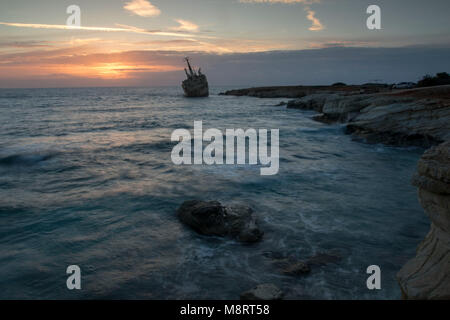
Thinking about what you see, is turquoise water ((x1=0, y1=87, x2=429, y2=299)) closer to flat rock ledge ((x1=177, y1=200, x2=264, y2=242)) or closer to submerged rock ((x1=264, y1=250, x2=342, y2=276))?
submerged rock ((x1=264, y1=250, x2=342, y2=276))

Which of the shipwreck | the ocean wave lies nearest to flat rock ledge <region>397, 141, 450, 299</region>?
the ocean wave

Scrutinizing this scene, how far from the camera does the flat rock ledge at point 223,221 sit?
7.14 metres

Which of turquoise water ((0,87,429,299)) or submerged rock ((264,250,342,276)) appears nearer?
turquoise water ((0,87,429,299))

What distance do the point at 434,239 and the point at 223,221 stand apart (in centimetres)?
449

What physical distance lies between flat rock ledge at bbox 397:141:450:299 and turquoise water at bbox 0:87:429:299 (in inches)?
42.2

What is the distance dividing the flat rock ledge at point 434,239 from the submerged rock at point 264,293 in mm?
1931

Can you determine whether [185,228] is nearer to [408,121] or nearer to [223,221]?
[223,221]

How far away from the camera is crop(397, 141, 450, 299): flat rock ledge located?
155 inches

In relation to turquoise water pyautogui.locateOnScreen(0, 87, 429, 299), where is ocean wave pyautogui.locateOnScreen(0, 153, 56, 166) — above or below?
above

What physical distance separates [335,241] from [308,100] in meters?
40.6

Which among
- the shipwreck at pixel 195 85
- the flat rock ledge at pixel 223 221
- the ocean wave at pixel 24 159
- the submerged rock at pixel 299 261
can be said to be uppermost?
the shipwreck at pixel 195 85

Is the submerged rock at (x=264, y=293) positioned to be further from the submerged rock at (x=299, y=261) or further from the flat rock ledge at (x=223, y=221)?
the flat rock ledge at (x=223, y=221)

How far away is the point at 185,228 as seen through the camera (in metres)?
7.77

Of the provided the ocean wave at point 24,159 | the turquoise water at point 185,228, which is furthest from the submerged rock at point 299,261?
the ocean wave at point 24,159
